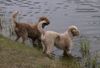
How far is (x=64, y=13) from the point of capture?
1889 cm

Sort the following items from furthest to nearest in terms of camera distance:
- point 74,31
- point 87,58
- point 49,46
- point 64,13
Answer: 1. point 64,13
2. point 74,31
3. point 49,46
4. point 87,58

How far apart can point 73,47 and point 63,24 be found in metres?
3.46

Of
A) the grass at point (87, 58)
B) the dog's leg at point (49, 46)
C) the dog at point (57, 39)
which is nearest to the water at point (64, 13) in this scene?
the dog at point (57, 39)

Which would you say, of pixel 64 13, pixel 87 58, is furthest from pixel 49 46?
pixel 64 13

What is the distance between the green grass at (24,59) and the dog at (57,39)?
39 centimetres

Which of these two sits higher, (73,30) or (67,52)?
(73,30)

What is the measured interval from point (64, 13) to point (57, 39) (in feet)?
20.5

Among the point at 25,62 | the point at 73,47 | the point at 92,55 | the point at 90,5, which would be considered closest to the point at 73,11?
the point at 90,5

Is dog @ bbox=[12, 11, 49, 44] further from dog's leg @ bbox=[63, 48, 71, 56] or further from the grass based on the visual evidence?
the grass

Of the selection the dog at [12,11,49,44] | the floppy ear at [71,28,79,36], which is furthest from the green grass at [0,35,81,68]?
the floppy ear at [71,28,79,36]

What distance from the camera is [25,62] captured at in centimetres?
1056

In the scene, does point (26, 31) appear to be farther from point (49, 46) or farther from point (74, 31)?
point (74, 31)

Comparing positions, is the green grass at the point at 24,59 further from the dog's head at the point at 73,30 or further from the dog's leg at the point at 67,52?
the dog's head at the point at 73,30

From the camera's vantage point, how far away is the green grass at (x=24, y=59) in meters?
10.2
